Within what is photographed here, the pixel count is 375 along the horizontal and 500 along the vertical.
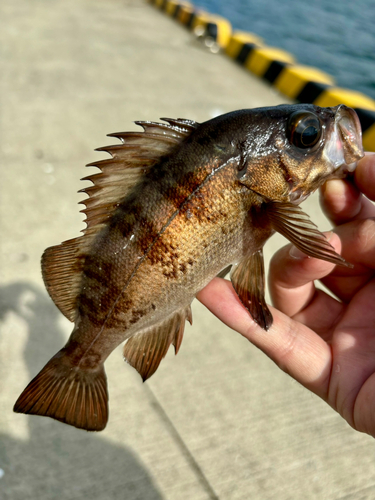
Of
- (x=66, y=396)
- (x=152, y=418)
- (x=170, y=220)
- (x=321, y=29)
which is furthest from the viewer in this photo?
(x=321, y=29)

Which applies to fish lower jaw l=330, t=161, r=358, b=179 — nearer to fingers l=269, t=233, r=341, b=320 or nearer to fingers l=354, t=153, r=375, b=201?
fingers l=354, t=153, r=375, b=201

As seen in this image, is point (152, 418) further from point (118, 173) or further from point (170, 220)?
point (118, 173)

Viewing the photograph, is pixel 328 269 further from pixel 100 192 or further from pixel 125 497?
pixel 125 497

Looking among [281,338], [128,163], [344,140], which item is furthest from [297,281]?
[128,163]

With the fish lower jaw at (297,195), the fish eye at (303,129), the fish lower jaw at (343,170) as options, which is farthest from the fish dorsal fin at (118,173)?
the fish lower jaw at (343,170)

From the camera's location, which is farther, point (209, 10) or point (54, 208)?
point (209, 10)

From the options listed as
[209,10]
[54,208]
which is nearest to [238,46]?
[54,208]
